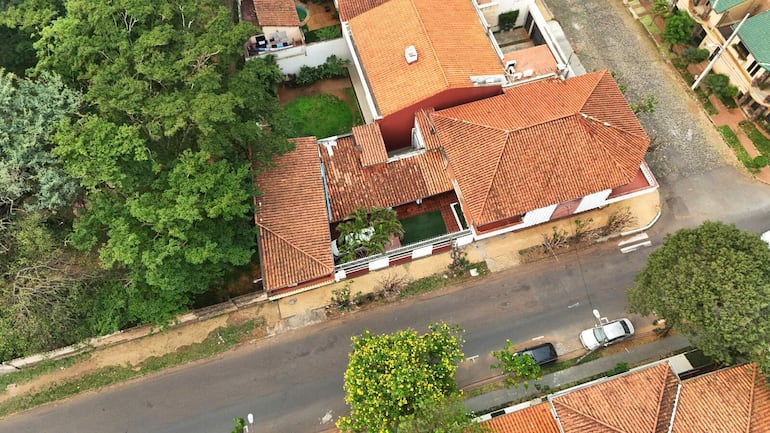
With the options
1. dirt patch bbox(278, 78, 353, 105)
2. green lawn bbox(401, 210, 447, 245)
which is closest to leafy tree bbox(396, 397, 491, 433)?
green lawn bbox(401, 210, 447, 245)

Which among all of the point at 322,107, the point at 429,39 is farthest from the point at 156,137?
the point at 429,39

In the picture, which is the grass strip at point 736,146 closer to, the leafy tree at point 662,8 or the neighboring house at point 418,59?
the leafy tree at point 662,8

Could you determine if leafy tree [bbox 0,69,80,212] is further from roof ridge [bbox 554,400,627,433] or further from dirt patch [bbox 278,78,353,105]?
roof ridge [bbox 554,400,627,433]

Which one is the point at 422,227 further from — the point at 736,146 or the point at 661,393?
the point at 736,146

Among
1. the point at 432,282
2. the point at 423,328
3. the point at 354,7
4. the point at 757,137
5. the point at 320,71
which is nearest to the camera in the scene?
the point at 423,328

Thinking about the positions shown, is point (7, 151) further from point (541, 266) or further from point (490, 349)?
point (541, 266)

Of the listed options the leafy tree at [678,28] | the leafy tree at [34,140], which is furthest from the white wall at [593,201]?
the leafy tree at [34,140]
